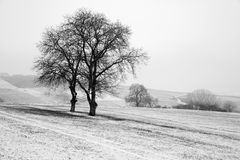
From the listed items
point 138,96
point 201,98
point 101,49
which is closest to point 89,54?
point 101,49

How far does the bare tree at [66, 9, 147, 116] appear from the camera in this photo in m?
29.7

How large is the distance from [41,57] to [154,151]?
23479 mm

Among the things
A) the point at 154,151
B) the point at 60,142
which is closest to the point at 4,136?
the point at 60,142

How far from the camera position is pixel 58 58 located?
3098 centimetres

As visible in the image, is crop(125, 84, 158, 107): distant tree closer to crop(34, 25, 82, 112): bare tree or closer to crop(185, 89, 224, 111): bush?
crop(185, 89, 224, 111): bush

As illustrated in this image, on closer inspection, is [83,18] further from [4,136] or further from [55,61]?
[4,136]

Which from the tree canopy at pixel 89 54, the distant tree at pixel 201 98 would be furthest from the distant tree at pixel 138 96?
the tree canopy at pixel 89 54

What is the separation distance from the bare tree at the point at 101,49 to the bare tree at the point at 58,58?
2.97ft

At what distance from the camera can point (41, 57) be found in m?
31.6

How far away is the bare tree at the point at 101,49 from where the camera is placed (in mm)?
29672

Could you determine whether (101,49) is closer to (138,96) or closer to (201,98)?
(138,96)

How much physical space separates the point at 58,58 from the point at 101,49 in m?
5.28

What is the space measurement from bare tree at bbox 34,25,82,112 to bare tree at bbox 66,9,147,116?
91 centimetres

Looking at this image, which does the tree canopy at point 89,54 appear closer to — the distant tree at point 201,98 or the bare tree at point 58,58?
the bare tree at point 58,58
